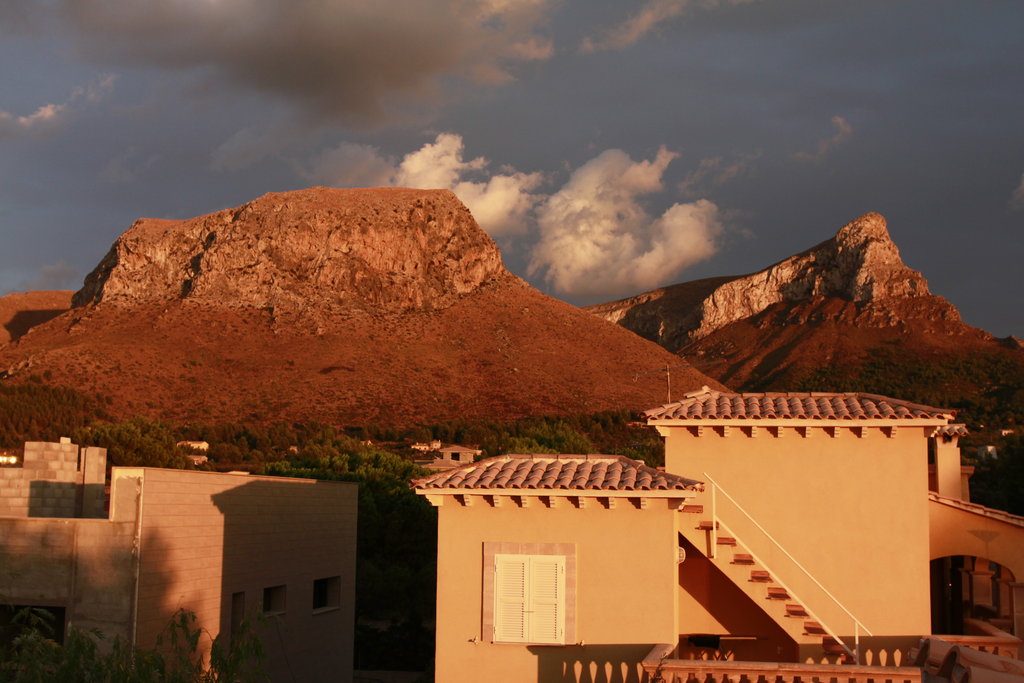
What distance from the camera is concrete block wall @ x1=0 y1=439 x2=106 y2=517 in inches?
731

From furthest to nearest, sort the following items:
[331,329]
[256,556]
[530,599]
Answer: [331,329], [256,556], [530,599]

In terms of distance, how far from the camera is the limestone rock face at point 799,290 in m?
112

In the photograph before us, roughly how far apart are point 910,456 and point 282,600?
12591 millimetres

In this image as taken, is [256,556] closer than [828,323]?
Yes

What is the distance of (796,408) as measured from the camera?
15672 millimetres

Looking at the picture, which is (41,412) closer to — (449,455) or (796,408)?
(449,455)

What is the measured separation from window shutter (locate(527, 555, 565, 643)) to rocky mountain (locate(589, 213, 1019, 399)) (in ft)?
258

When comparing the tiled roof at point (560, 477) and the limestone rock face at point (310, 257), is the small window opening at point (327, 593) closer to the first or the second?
the tiled roof at point (560, 477)

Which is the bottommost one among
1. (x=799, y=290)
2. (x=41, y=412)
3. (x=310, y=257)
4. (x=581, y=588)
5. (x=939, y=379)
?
(x=581, y=588)

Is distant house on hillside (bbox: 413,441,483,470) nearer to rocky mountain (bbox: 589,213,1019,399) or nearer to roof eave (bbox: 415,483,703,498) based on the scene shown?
rocky mountain (bbox: 589,213,1019,399)

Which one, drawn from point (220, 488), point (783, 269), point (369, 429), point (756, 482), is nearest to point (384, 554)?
point (220, 488)

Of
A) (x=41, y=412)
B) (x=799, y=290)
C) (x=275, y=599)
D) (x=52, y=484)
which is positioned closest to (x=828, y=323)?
(x=799, y=290)

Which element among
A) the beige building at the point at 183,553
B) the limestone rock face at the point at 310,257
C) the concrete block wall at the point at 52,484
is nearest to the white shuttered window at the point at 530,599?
the beige building at the point at 183,553

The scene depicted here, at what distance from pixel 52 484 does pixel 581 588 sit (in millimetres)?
10825
